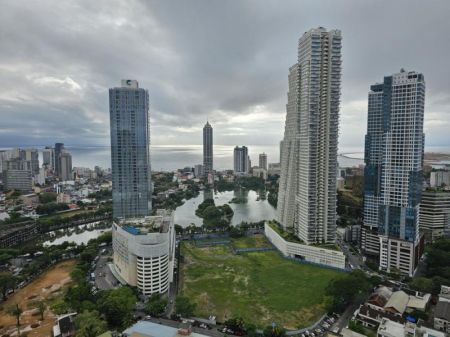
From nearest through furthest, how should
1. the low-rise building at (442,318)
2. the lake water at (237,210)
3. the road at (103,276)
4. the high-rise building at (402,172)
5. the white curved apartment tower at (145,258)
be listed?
the low-rise building at (442,318) → the white curved apartment tower at (145,258) → the road at (103,276) → the high-rise building at (402,172) → the lake water at (237,210)

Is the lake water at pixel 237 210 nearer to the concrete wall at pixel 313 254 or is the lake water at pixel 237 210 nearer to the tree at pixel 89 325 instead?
the concrete wall at pixel 313 254

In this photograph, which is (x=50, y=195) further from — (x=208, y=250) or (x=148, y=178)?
(x=208, y=250)

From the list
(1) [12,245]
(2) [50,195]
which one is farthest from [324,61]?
(2) [50,195]

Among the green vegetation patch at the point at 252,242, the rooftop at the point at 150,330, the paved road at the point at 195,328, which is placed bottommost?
the paved road at the point at 195,328

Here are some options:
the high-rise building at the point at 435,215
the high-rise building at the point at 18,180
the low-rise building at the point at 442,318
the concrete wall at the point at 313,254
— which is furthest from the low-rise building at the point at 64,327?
the high-rise building at the point at 18,180

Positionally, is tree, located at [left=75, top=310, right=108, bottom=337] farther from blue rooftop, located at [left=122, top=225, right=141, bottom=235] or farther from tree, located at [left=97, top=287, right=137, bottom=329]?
blue rooftop, located at [left=122, top=225, right=141, bottom=235]

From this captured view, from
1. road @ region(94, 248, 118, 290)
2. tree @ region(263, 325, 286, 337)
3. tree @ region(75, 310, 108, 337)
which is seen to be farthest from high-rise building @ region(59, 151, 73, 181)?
tree @ region(263, 325, 286, 337)

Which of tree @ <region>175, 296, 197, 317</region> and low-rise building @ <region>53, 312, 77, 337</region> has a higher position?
tree @ <region>175, 296, 197, 317</region>
